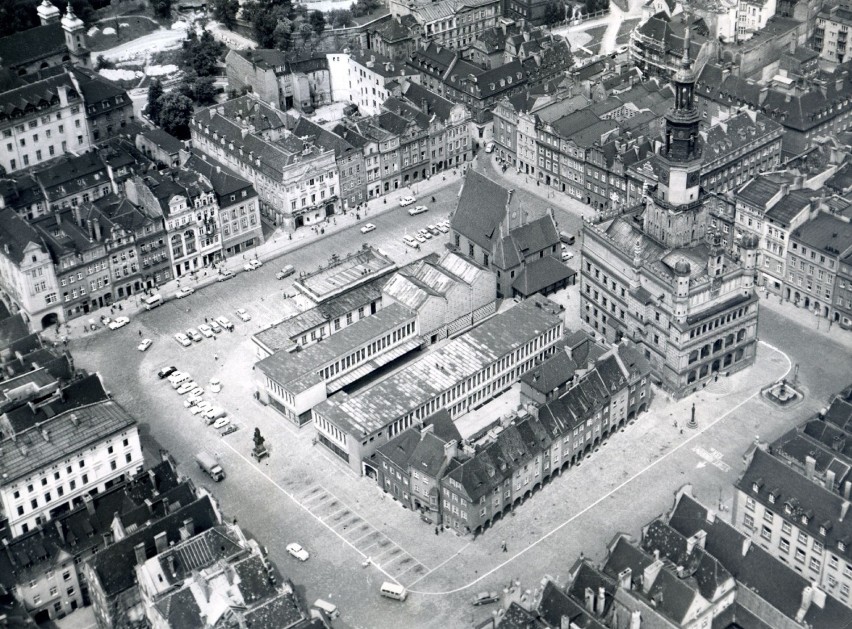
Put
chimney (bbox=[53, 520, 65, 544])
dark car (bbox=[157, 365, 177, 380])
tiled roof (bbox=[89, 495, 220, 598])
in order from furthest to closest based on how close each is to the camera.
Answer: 1. dark car (bbox=[157, 365, 177, 380])
2. chimney (bbox=[53, 520, 65, 544])
3. tiled roof (bbox=[89, 495, 220, 598])

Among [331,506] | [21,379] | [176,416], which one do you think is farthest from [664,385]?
[21,379]

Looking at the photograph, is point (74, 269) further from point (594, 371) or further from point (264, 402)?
point (594, 371)

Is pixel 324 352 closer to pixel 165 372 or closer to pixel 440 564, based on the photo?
pixel 165 372

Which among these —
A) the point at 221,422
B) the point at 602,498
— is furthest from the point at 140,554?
the point at 602,498

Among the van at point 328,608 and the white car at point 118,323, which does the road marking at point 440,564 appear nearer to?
the van at point 328,608

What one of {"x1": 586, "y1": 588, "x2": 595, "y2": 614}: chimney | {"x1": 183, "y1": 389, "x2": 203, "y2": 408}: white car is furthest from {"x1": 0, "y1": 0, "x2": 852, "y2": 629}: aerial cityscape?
{"x1": 183, "y1": 389, "x2": 203, "y2": 408}: white car

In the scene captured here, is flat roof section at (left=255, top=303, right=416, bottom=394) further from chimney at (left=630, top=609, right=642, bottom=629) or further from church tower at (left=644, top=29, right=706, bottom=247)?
chimney at (left=630, top=609, right=642, bottom=629)
